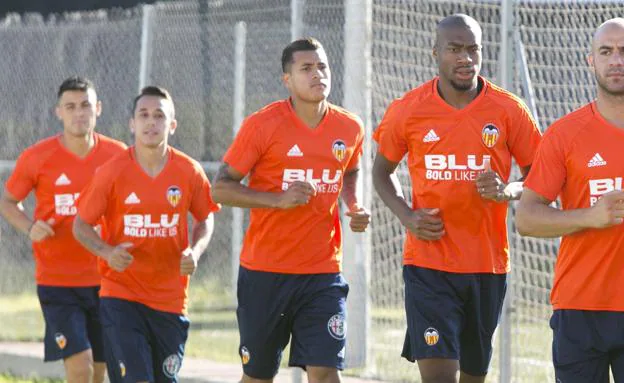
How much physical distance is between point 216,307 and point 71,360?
505cm

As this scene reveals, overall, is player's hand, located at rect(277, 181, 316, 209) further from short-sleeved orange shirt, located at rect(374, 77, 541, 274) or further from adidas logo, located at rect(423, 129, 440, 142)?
adidas logo, located at rect(423, 129, 440, 142)

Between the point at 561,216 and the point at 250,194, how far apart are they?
7.98 feet

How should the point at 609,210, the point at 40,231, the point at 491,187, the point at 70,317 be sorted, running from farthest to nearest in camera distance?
1. the point at 70,317
2. the point at 40,231
3. the point at 491,187
4. the point at 609,210

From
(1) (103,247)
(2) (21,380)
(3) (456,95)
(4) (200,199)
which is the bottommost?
(2) (21,380)

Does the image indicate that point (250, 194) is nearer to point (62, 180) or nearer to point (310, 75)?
point (310, 75)

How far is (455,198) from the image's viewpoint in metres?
7.89

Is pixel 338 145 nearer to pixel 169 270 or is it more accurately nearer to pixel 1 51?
pixel 169 270

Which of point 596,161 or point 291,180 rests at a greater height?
point 291,180

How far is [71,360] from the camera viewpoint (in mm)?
10156

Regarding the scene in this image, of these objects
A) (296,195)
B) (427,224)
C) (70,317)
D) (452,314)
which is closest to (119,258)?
(296,195)

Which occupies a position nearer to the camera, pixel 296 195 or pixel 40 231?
pixel 296 195

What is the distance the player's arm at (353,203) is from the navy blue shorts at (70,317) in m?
2.37

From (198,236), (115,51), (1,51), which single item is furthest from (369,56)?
(1,51)

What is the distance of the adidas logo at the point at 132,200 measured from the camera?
30.2 feet
